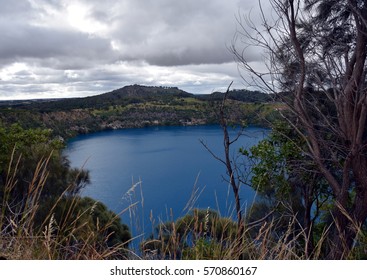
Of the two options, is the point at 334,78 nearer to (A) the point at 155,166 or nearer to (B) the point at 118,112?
(A) the point at 155,166

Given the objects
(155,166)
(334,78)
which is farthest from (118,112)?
(334,78)

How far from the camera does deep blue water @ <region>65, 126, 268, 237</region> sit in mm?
15797

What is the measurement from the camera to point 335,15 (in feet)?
13.3

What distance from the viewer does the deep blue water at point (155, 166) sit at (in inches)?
622

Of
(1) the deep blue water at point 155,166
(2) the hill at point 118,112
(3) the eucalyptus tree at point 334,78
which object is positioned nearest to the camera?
(3) the eucalyptus tree at point 334,78

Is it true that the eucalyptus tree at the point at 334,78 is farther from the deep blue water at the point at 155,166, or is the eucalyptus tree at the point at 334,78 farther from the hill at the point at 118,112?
the hill at the point at 118,112

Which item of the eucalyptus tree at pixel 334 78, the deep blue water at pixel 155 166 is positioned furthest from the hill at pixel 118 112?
the eucalyptus tree at pixel 334 78

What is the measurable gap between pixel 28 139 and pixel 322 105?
23.6 ft

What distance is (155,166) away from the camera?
85.4 feet

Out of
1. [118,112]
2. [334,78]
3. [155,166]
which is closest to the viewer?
[334,78]

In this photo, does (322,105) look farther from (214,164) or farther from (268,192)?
(214,164)

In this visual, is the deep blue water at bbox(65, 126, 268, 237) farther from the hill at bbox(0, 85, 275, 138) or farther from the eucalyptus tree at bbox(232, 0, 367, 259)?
the eucalyptus tree at bbox(232, 0, 367, 259)

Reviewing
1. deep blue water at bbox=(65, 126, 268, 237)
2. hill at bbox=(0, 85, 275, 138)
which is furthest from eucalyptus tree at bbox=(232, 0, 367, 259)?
hill at bbox=(0, 85, 275, 138)
